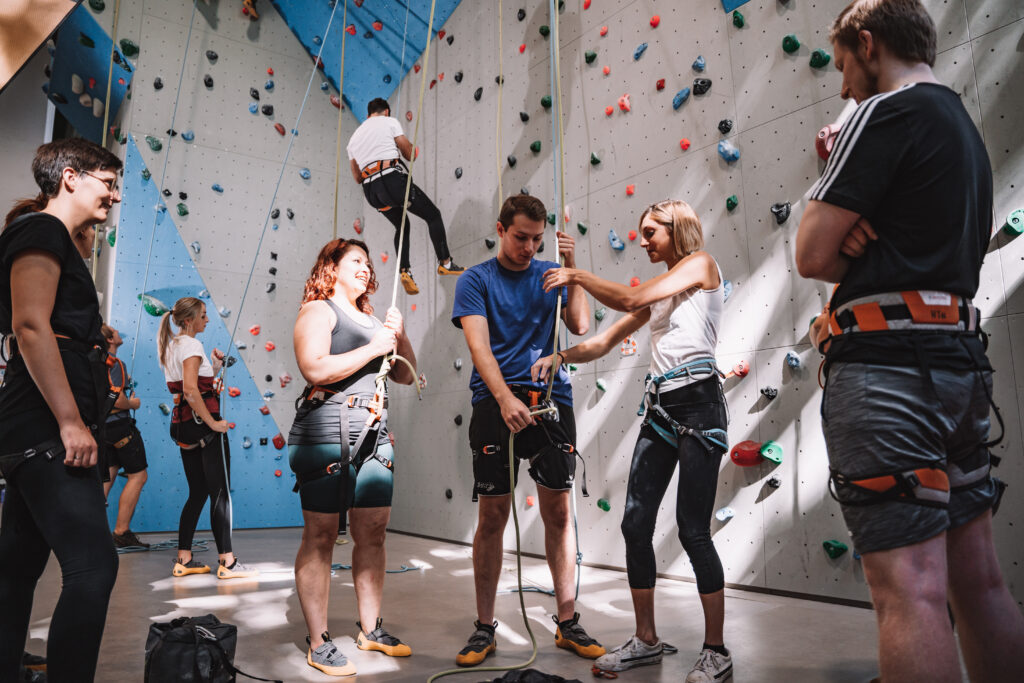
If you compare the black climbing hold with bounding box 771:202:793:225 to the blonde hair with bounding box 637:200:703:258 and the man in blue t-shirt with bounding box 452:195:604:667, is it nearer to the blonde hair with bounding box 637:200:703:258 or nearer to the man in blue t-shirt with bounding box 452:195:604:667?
the blonde hair with bounding box 637:200:703:258

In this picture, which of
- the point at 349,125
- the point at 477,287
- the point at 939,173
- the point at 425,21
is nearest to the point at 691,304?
the point at 477,287

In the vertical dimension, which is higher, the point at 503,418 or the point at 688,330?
the point at 688,330

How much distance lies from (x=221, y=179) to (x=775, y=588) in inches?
213

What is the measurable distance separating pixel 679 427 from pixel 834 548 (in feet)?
3.88

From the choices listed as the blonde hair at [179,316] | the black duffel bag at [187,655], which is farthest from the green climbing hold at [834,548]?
the blonde hair at [179,316]

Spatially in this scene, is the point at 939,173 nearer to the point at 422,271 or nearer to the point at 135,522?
the point at 422,271

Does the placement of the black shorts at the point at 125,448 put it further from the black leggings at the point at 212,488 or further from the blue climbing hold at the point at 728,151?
the blue climbing hold at the point at 728,151

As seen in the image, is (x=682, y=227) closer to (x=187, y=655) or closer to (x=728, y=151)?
(x=728, y=151)

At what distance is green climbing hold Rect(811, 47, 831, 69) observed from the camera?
9.15ft

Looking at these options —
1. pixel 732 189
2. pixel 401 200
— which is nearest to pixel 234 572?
pixel 401 200

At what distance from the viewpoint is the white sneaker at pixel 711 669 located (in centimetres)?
171

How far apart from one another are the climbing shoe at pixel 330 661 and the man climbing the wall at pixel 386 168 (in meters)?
2.80

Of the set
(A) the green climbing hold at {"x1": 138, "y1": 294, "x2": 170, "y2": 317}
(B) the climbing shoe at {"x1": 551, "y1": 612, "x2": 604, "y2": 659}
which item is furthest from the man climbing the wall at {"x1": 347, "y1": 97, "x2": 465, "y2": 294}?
(B) the climbing shoe at {"x1": 551, "y1": 612, "x2": 604, "y2": 659}

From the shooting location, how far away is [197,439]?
3562mm
